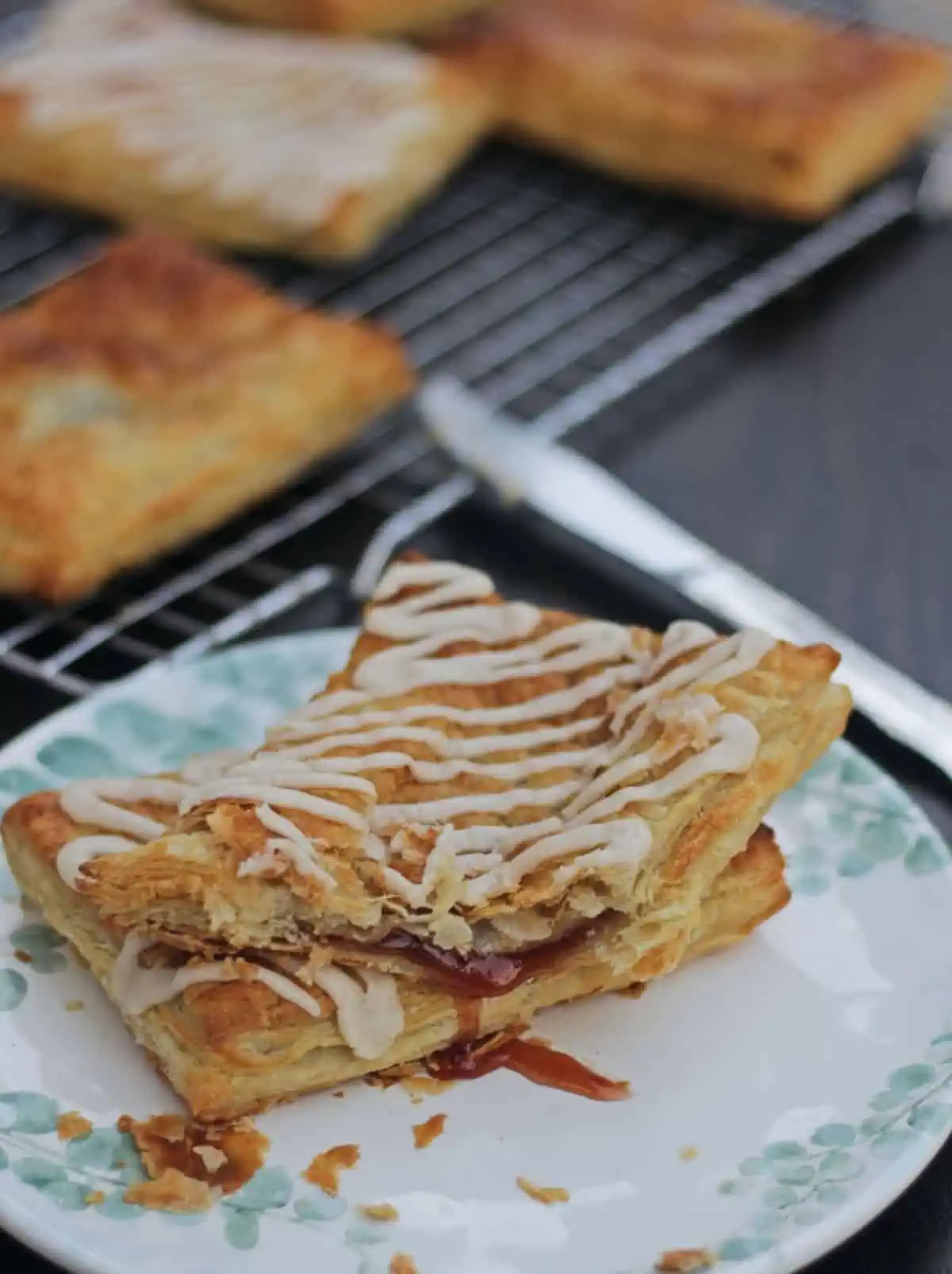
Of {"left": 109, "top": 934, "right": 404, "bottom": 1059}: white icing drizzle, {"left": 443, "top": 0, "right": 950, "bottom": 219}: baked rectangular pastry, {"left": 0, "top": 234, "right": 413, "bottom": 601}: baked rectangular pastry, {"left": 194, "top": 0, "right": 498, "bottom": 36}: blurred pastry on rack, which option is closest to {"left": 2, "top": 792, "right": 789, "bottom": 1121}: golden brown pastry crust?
{"left": 109, "top": 934, "right": 404, "bottom": 1059}: white icing drizzle

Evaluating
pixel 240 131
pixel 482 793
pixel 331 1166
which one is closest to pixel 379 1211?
pixel 331 1166

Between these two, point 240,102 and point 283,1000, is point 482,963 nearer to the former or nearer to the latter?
point 283,1000

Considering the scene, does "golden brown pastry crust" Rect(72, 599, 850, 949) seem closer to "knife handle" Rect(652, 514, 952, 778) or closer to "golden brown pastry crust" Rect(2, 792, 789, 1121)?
"golden brown pastry crust" Rect(2, 792, 789, 1121)

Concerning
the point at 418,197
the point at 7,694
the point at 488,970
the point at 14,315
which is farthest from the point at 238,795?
the point at 418,197

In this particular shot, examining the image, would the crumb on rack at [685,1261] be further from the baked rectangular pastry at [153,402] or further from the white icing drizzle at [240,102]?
the white icing drizzle at [240,102]

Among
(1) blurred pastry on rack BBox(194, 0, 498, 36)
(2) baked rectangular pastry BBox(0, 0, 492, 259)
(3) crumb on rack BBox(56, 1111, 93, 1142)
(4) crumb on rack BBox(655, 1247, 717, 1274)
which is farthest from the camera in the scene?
(1) blurred pastry on rack BBox(194, 0, 498, 36)

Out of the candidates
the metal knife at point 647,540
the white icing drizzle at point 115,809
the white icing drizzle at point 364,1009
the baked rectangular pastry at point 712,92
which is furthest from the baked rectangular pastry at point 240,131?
the white icing drizzle at point 364,1009

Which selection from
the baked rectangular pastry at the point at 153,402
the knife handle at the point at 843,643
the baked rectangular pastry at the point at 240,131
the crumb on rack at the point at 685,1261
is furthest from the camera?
the baked rectangular pastry at the point at 240,131
